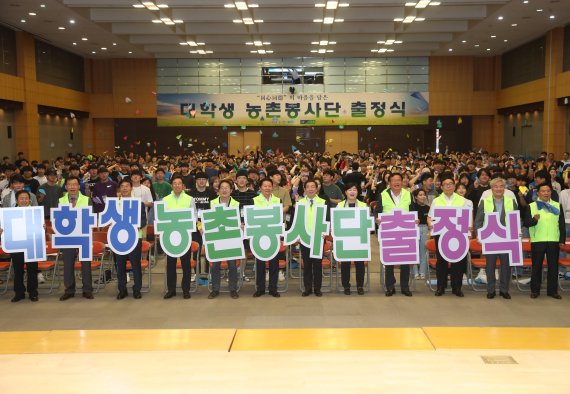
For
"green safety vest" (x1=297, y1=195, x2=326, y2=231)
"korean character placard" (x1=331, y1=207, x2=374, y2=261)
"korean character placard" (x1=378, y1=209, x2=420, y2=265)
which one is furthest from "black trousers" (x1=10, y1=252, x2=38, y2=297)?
"korean character placard" (x1=378, y1=209, x2=420, y2=265)

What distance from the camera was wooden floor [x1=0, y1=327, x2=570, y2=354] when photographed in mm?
5949

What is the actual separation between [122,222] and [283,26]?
16.5 metres

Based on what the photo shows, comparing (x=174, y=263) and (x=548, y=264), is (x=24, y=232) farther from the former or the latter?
(x=548, y=264)

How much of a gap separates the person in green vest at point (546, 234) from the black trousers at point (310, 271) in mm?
2887

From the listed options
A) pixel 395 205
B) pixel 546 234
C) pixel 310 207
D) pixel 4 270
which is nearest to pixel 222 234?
pixel 310 207

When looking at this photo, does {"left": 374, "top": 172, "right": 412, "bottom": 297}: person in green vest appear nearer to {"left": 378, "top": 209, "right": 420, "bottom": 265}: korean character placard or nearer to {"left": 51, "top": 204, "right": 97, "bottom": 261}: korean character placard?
{"left": 378, "top": 209, "right": 420, "bottom": 265}: korean character placard

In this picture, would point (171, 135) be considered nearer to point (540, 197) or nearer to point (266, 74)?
point (266, 74)

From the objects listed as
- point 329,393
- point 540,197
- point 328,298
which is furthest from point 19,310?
point 540,197

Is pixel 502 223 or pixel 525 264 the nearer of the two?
pixel 502 223

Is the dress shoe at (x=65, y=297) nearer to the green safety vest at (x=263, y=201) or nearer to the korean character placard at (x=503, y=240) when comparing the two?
the green safety vest at (x=263, y=201)

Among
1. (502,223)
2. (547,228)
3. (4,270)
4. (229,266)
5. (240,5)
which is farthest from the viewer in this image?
(240,5)

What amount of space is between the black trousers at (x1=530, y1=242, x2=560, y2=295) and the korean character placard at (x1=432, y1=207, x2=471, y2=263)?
96 centimetres

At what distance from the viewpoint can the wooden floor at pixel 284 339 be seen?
595cm

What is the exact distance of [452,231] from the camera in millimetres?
8297
